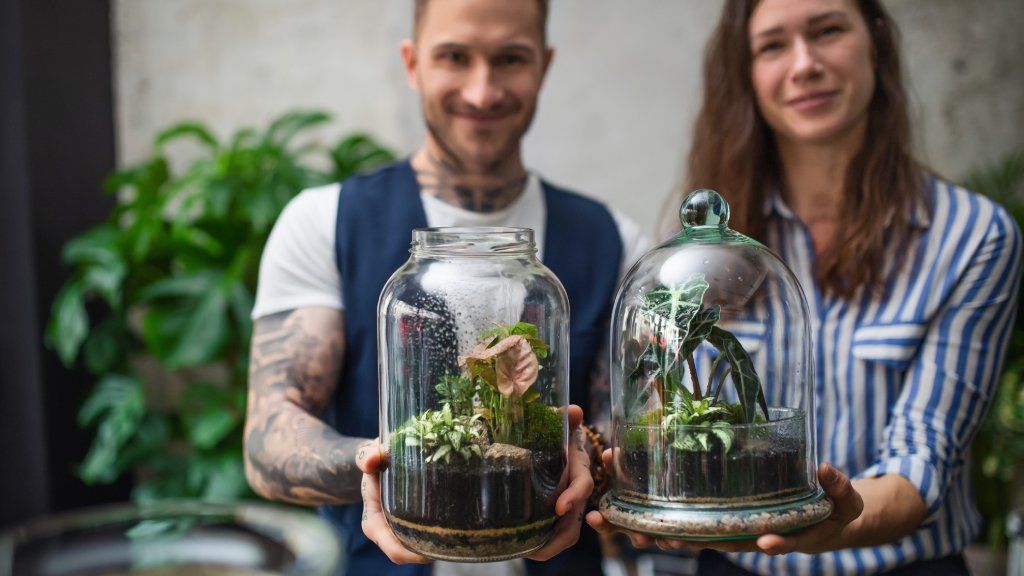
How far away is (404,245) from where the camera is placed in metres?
1.62

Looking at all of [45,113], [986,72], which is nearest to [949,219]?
[986,72]

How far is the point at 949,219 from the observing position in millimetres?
1486

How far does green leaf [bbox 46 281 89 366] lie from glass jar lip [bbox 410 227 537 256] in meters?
2.29

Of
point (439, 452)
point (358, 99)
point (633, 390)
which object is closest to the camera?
point (439, 452)

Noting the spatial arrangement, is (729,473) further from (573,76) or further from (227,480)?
(573,76)

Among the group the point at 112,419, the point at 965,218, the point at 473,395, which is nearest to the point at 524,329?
the point at 473,395

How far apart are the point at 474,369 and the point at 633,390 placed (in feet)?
0.80

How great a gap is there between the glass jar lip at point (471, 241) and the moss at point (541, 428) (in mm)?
200

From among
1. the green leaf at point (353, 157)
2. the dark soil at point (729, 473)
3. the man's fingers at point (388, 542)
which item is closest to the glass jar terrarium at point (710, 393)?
the dark soil at point (729, 473)

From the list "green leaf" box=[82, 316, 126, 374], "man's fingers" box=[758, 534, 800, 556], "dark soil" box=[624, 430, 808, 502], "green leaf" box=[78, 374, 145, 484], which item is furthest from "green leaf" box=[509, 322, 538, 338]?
"green leaf" box=[82, 316, 126, 374]

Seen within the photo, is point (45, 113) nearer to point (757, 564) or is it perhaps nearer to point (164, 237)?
point (164, 237)

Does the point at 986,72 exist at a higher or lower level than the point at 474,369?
higher

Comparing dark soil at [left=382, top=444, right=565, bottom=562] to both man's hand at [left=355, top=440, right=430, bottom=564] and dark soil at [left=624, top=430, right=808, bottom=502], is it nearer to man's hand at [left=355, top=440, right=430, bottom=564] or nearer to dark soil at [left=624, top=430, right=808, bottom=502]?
man's hand at [left=355, top=440, right=430, bottom=564]

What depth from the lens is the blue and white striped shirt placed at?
1422 mm
